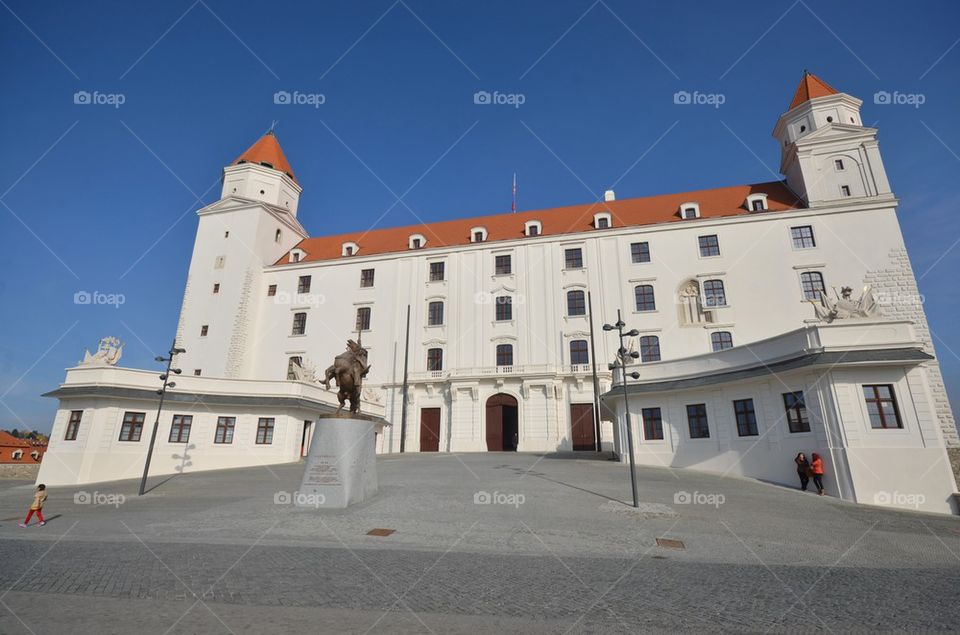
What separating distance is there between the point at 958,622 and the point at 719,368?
1471cm

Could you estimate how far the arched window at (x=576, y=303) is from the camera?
33.4 m

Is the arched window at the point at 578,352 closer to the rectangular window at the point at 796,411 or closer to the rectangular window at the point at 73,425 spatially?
the rectangular window at the point at 796,411

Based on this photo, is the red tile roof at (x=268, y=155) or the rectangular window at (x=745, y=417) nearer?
the rectangular window at (x=745, y=417)

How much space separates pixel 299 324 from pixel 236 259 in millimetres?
8385

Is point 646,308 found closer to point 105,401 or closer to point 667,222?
point 667,222

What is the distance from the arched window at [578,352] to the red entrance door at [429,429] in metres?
10.4

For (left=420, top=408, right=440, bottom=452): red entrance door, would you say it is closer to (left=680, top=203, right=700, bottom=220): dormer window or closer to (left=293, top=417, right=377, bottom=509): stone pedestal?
(left=293, top=417, right=377, bottom=509): stone pedestal

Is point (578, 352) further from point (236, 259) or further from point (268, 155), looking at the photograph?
point (268, 155)

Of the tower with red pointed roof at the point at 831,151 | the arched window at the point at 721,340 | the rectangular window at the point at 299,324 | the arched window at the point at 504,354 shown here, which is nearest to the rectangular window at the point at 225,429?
the rectangular window at the point at 299,324

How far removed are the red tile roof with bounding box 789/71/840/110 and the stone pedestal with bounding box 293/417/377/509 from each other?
131ft

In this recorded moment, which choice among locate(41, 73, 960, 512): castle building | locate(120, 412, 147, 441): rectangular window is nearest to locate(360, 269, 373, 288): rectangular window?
locate(41, 73, 960, 512): castle building

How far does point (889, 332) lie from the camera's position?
15.2 m

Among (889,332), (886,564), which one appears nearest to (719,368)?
(889,332)

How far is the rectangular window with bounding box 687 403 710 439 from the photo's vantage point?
62.4 ft
